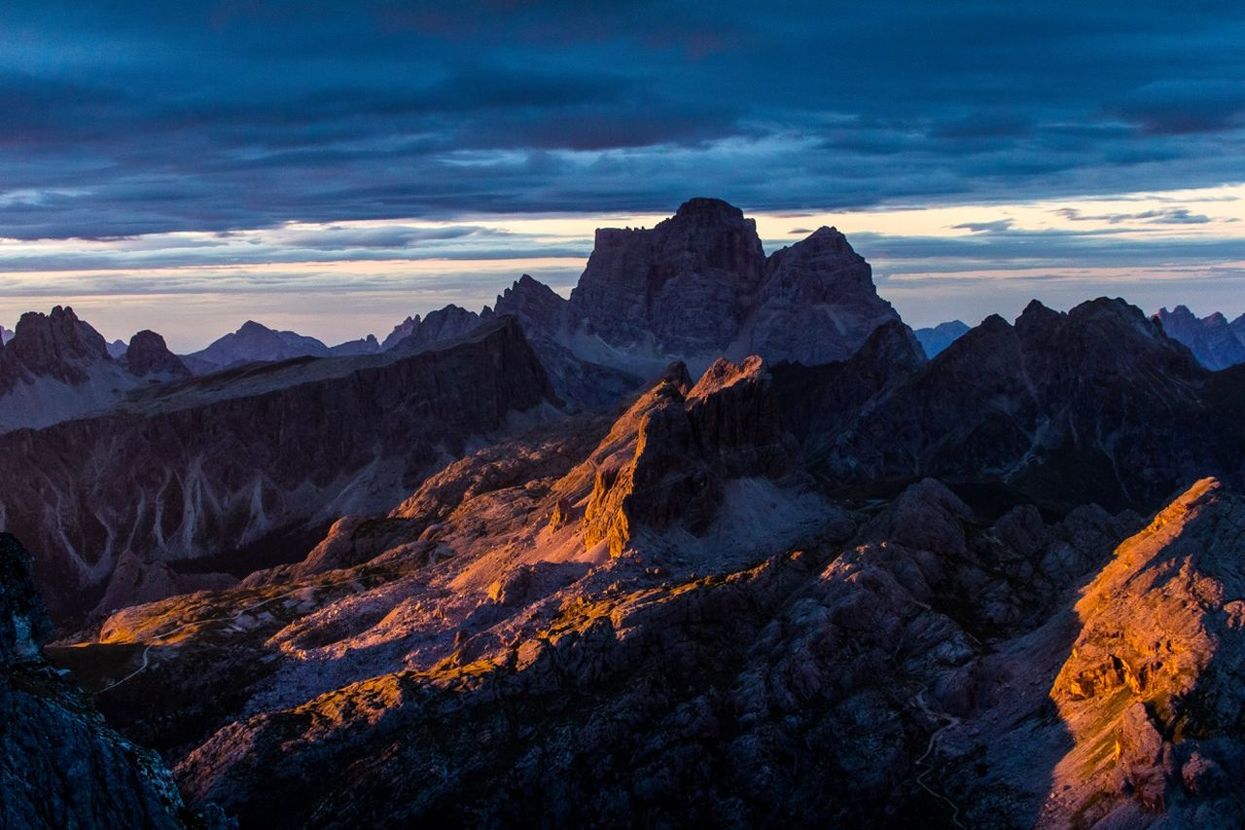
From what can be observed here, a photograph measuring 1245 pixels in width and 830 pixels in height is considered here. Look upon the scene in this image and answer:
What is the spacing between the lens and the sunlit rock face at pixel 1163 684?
104 meters

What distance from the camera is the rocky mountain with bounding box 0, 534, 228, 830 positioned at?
90125 millimetres

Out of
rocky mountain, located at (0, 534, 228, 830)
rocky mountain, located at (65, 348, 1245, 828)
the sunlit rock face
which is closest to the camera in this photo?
rocky mountain, located at (0, 534, 228, 830)

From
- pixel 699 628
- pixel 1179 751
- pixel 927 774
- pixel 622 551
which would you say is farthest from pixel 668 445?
pixel 1179 751

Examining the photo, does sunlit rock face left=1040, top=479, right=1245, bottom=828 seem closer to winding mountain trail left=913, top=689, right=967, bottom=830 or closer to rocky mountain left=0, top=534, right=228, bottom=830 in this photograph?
winding mountain trail left=913, top=689, right=967, bottom=830

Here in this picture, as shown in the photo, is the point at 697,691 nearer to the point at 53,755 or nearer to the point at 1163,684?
the point at 1163,684

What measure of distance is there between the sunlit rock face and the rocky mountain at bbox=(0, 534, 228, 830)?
6941cm

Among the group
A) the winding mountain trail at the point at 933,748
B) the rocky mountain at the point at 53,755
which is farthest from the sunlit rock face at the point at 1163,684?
the rocky mountain at the point at 53,755

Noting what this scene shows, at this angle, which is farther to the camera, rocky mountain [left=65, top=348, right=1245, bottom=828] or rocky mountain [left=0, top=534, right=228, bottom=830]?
rocky mountain [left=65, top=348, right=1245, bottom=828]

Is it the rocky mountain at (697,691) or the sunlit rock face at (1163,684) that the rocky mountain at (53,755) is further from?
the sunlit rock face at (1163,684)

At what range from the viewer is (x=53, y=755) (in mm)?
93250

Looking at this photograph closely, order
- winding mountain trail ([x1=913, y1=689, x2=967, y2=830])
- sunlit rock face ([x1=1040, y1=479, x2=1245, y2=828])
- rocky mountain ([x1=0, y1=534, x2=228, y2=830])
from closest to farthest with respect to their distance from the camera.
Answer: rocky mountain ([x1=0, y1=534, x2=228, y2=830])
sunlit rock face ([x1=1040, y1=479, x2=1245, y2=828])
winding mountain trail ([x1=913, y1=689, x2=967, y2=830])

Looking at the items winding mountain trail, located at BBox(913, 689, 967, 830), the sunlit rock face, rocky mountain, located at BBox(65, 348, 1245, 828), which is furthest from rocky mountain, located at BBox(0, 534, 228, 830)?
the sunlit rock face

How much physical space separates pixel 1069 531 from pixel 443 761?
3726 inches

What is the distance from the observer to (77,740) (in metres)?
95.4
